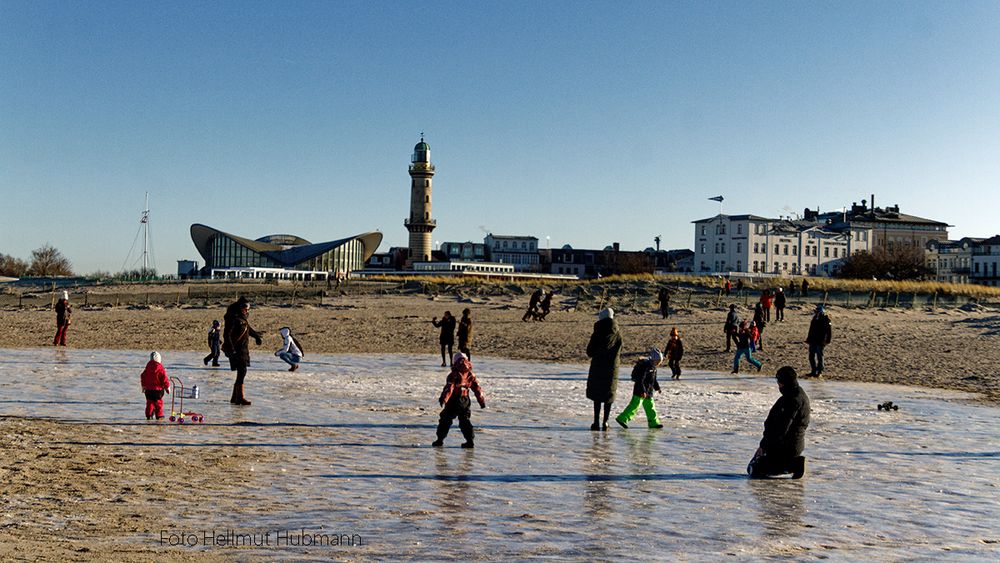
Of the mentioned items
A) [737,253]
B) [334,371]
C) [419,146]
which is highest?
[419,146]

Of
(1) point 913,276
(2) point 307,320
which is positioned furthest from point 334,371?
(1) point 913,276

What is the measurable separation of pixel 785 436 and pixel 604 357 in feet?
11.5

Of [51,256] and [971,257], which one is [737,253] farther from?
[51,256]

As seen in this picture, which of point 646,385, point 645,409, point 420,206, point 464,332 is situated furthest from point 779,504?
point 420,206

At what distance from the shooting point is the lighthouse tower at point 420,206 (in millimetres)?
133125

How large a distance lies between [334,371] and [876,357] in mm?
16098

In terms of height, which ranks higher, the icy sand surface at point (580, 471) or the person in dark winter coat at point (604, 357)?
the person in dark winter coat at point (604, 357)

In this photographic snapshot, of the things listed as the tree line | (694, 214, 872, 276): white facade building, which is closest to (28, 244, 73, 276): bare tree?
the tree line

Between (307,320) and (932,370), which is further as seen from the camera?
(307,320)

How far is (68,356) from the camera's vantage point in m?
26.0

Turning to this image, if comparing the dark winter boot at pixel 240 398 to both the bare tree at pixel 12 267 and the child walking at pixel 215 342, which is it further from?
the bare tree at pixel 12 267

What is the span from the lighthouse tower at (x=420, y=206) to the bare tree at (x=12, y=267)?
181ft

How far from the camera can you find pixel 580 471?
10633mm

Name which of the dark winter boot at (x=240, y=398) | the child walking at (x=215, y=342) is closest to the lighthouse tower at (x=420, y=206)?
the child walking at (x=215, y=342)
